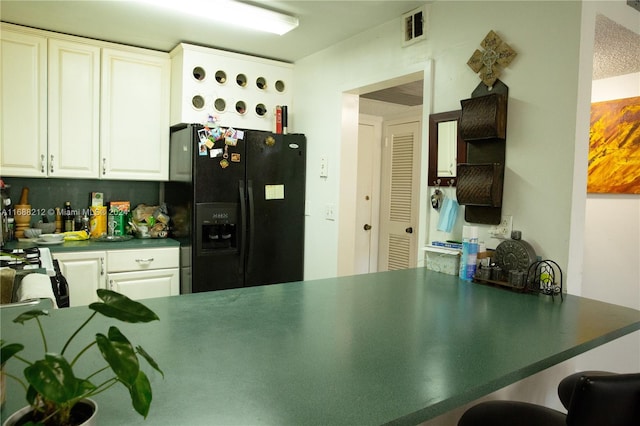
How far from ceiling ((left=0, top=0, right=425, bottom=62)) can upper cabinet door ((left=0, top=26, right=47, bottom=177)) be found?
167 mm

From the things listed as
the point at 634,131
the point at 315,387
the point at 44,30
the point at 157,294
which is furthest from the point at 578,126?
the point at 44,30

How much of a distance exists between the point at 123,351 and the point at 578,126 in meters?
1.93

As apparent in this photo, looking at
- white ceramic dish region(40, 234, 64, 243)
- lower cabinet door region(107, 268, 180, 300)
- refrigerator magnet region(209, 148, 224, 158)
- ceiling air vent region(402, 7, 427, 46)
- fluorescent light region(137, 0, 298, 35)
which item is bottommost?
lower cabinet door region(107, 268, 180, 300)

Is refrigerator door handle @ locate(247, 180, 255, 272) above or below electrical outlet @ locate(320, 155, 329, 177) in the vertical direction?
below

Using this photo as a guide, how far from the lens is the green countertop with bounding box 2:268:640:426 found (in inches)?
33.7

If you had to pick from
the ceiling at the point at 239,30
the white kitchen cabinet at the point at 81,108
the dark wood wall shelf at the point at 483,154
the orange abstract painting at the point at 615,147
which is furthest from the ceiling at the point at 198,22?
the orange abstract painting at the point at 615,147

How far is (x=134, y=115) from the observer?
335cm

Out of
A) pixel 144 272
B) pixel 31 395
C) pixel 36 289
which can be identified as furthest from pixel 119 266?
pixel 31 395

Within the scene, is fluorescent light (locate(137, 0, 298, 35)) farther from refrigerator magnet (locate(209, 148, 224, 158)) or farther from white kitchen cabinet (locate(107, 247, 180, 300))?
white kitchen cabinet (locate(107, 247, 180, 300))

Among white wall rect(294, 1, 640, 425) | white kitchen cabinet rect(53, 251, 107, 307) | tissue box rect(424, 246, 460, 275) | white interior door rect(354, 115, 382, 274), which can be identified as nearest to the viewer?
white wall rect(294, 1, 640, 425)

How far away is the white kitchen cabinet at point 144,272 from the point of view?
10.00 ft

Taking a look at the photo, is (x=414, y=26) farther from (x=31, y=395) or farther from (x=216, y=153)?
(x=31, y=395)

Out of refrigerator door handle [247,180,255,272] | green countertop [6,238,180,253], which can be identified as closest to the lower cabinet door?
green countertop [6,238,180,253]

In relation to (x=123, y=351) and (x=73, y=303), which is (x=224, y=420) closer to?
(x=123, y=351)
